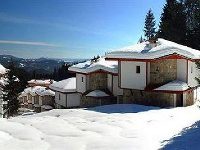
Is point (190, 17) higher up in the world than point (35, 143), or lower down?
higher up

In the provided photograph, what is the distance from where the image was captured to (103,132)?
15641 millimetres

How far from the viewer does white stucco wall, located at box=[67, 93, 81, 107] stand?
134 feet

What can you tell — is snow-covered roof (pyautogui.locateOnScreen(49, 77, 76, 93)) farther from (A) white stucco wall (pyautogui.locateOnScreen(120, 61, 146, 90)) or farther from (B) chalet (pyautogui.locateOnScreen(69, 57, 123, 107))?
(A) white stucco wall (pyautogui.locateOnScreen(120, 61, 146, 90))

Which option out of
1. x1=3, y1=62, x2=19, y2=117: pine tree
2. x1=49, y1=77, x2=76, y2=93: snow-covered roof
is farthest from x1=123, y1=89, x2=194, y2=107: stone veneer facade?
x1=3, y1=62, x2=19, y2=117: pine tree

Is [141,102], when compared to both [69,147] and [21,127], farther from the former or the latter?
[69,147]

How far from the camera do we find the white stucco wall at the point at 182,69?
1075 inches

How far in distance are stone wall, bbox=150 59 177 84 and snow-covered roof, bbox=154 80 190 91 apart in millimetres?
945

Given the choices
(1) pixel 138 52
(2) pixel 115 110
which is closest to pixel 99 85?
(1) pixel 138 52

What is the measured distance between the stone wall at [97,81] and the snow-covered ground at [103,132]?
12.4m

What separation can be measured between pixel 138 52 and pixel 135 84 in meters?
2.83

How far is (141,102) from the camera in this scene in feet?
91.8

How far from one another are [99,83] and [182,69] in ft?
33.6

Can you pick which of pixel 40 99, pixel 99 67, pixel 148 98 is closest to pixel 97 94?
pixel 99 67

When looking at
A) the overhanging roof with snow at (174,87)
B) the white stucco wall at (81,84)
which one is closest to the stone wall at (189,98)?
the overhanging roof with snow at (174,87)
